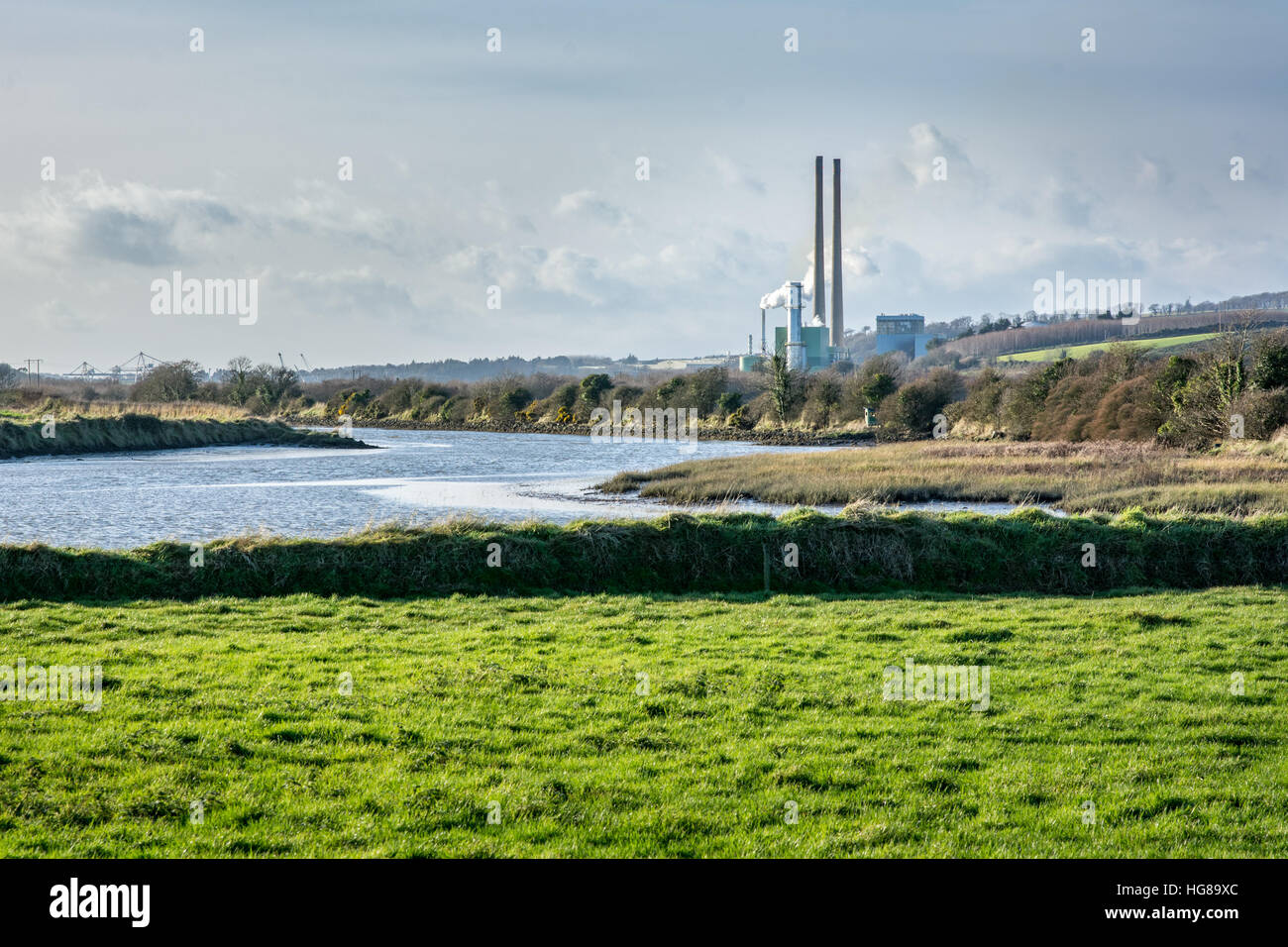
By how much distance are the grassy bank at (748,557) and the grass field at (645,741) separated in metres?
4.13

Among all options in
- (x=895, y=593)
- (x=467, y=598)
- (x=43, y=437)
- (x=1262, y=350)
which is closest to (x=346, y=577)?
(x=467, y=598)

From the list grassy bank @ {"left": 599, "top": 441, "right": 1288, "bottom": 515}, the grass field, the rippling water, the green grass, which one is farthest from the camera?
the green grass

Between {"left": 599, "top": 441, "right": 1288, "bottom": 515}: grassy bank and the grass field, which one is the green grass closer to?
{"left": 599, "top": 441, "right": 1288, "bottom": 515}: grassy bank

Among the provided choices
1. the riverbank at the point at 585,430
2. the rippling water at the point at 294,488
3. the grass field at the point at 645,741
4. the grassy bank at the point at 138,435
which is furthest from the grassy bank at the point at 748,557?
A: the grassy bank at the point at 138,435

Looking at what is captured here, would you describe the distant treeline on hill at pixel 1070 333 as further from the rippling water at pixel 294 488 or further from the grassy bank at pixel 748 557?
the grassy bank at pixel 748 557

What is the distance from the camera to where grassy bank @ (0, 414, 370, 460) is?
218 feet

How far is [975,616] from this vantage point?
15.8 meters

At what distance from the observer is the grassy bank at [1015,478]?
107 feet

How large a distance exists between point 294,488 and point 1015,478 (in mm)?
29908

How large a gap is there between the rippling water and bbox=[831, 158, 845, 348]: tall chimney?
76755 mm

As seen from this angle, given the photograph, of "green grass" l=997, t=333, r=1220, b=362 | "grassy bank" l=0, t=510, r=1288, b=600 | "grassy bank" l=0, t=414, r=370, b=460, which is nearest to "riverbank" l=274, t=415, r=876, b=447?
"grassy bank" l=0, t=414, r=370, b=460

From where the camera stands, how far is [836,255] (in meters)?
146

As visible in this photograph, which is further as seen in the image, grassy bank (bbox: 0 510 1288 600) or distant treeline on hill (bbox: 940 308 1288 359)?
Answer: distant treeline on hill (bbox: 940 308 1288 359)

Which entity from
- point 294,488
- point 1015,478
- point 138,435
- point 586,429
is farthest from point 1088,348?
point 294,488
